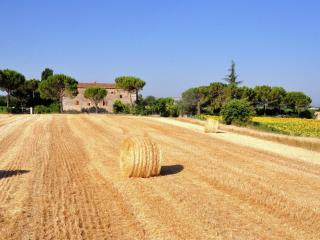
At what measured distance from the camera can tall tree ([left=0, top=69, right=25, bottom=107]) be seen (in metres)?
76.2

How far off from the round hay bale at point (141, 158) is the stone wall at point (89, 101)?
76.3 meters

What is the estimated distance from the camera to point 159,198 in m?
10.0

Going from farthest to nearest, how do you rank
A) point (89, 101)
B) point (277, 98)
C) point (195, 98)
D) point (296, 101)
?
1. point (296, 101)
2. point (277, 98)
3. point (195, 98)
4. point (89, 101)

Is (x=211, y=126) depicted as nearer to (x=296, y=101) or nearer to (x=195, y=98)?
(x=195, y=98)

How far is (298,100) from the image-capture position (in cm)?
10631

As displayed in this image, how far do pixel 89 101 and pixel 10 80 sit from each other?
17.6 m

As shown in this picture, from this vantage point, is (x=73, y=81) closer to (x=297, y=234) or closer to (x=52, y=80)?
(x=52, y=80)

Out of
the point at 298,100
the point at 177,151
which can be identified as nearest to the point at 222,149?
the point at 177,151

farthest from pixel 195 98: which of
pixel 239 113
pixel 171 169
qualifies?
pixel 171 169

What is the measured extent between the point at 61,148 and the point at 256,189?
1004 cm

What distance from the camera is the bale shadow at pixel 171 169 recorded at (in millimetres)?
13398

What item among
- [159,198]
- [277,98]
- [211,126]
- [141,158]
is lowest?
[159,198]

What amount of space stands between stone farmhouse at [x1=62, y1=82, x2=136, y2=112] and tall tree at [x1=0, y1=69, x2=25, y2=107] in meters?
10.7

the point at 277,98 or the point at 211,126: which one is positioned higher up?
the point at 277,98
